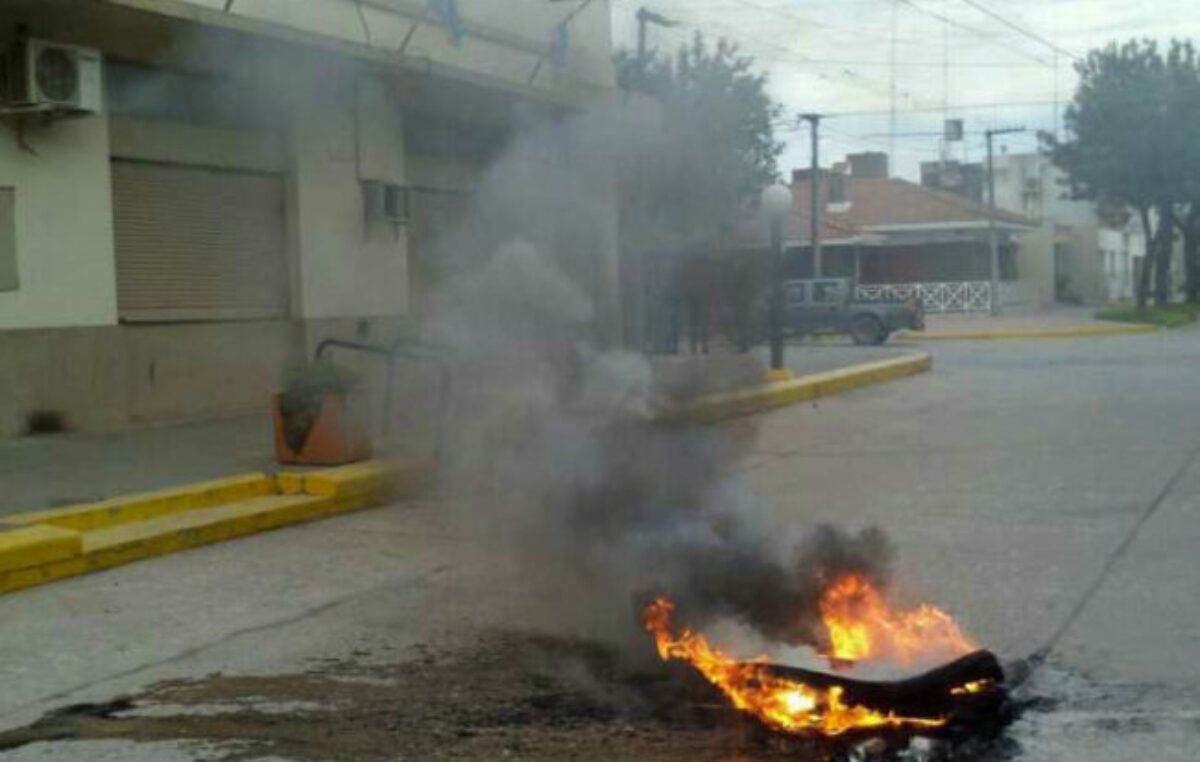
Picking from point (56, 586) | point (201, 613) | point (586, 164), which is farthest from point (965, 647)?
point (56, 586)

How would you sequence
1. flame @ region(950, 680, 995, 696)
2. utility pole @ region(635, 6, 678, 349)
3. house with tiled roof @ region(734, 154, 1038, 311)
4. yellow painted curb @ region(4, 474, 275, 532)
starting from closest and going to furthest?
flame @ region(950, 680, 995, 696) → utility pole @ region(635, 6, 678, 349) → yellow painted curb @ region(4, 474, 275, 532) → house with tiled roof @ region(734, 154, 1038, 311)

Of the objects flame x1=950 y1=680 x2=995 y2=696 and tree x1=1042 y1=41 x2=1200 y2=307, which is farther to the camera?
tree x1=1042 y1=41 x2=1200 y2=307

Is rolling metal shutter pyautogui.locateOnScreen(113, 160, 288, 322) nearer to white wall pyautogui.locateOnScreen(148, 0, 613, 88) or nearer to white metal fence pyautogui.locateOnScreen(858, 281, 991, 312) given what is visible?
white wall pyautogui.locateOnScreen(148, 0, 613, 88)

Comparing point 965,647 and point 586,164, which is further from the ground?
point 586,164

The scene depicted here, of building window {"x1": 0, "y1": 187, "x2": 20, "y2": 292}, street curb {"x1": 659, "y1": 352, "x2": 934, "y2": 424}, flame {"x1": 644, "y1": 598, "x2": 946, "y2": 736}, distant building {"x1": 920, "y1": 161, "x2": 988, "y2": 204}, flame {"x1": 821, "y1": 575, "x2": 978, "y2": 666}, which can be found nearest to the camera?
flame {"x1": 644, "y1": 598, "x2": 946, "y2": 736}

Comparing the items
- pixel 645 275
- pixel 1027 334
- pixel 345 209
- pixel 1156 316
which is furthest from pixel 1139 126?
pixel 645 275

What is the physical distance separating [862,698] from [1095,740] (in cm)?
70

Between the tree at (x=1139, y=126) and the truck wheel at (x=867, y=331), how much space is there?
14.9m

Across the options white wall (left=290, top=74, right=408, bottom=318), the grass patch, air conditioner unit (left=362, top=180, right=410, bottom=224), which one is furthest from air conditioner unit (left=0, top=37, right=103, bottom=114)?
the grass patch

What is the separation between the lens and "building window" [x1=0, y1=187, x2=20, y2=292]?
9891 millimetres

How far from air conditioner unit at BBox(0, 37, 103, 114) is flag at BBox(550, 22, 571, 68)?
5.24m

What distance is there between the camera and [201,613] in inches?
240

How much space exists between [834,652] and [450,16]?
3766 mm

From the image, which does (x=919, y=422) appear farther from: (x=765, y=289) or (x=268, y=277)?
(x=765, y=289)
